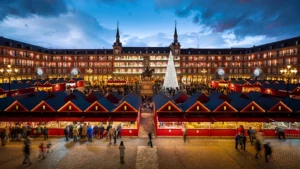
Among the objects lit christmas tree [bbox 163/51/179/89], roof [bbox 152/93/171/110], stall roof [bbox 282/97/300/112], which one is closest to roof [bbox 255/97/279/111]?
stall roof [bbox 282/97/300/112]

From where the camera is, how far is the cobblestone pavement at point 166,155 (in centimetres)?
1402

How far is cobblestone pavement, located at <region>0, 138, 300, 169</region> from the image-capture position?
46.0 ft

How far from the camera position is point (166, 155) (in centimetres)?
1588

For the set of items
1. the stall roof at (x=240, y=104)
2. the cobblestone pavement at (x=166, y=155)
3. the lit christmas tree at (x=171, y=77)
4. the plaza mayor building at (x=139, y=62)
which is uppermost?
the plaza mayor building at (x=139, y=62)

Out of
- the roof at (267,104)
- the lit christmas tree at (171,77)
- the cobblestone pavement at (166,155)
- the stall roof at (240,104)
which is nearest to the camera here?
the cobblestone pavement at (166,155)

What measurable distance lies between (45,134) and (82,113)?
4.15 m

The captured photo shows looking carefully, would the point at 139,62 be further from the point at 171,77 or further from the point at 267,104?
the point at 267,104

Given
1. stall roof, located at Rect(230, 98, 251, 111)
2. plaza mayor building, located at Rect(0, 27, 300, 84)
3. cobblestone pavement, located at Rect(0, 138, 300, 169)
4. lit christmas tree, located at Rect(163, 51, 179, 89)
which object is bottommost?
cobblestone pavement, located at Rect(0, 138, 300, 169)

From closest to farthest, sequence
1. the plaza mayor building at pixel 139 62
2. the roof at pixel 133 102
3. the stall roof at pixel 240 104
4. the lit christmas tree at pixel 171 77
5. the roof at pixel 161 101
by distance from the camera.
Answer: the stall roof at pixel 240 104, the roof at pixel 161 101, the roof at pixel 133 102, the lit christmas tree at pixel 171 77, the plaza mayor building at pixel 139 62

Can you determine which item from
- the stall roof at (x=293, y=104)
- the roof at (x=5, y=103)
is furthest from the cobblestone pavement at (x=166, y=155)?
the roof at (x=5, y=103)

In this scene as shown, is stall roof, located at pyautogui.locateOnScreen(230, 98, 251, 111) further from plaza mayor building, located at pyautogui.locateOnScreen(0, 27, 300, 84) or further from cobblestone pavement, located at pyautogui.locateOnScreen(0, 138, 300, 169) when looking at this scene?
plaza mayor building, located at pyautogui.locateOnScreen(0, 27, 300, 84)

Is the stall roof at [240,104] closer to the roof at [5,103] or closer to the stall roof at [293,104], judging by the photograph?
the stall roof at [293,104]

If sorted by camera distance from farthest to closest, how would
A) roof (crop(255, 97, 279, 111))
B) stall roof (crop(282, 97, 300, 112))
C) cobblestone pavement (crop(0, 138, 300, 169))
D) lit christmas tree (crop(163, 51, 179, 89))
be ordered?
lit christmas tree (crop(163, 51, 179, 89)) < roof (crop(255, 97, 279, 111)) < stall roof (crop(282, 97, 300, 112)) < cobblestone pavement (crop(0, 138, 300, 169))

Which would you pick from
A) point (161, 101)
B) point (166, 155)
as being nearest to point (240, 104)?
point (161, 101)
